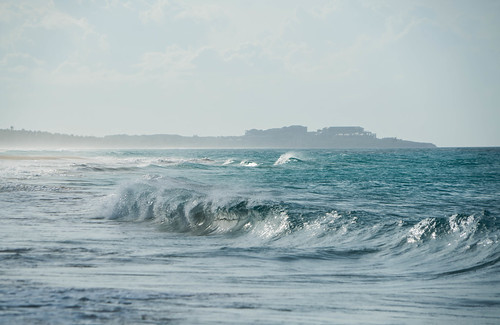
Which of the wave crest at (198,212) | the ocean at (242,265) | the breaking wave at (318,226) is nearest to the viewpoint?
the ocean at (242,265)

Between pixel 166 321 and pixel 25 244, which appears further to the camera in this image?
pixel 25 244

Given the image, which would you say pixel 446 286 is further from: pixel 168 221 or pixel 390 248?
pixel 168 221

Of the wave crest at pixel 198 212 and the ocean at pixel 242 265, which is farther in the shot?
the wave crest at pixel 198 212

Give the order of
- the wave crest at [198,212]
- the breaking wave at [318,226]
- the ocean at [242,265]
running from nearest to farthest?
the ocean at [242,265], the breaking wave at [318,226], the wave crest at [198,212]

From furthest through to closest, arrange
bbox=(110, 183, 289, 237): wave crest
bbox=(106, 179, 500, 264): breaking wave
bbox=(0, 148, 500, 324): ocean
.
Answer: bbox=(110, 183, 289, 237): wave crest
bbox=(106, 179, 500, 264): breaking wave
bbox=(0, 148, 500, 324): ocean

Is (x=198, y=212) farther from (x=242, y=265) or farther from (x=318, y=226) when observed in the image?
(x=242, y=265)

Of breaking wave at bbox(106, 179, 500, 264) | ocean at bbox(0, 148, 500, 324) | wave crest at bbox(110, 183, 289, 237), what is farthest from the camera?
wave crest at bbox(110, 183, 289, 237)

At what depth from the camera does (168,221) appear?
38.4 feet

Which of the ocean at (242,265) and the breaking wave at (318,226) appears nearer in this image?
the ocean at (242,265)

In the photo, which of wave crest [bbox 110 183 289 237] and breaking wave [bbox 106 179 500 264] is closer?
breaking wave [bbox 106 179 500 264]

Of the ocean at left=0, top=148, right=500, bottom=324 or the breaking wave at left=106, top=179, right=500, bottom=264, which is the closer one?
the ocean at left=0, top=148, right=500, bottom=324

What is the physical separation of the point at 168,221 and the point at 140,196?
10.2ft

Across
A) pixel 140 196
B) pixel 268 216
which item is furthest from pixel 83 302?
pixel 140 196

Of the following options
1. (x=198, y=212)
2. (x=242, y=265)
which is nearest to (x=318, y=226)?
(x=198, y=212)
